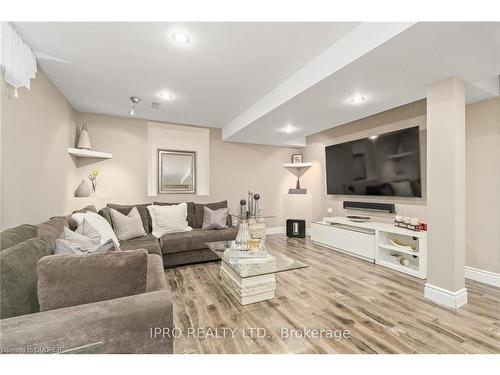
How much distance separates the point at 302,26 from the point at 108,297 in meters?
2.25

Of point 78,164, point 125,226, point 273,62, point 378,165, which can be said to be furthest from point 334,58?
point 78,164

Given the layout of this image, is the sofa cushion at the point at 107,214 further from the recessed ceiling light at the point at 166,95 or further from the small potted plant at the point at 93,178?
the recessed ceiling light at the point at 166,95

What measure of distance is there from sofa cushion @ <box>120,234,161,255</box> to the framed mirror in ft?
4.60

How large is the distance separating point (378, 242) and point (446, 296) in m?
1.13

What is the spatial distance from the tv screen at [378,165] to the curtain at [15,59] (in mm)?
4281

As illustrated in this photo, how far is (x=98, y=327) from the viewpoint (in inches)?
36.9

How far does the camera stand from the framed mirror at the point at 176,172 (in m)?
4.25

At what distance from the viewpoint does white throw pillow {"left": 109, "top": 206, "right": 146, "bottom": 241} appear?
2.97 m

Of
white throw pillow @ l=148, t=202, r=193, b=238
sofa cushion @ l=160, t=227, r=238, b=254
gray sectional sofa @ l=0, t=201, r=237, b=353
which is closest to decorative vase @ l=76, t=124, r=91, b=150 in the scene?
white throw pillow @ l=148, t=202, r=193, b=238

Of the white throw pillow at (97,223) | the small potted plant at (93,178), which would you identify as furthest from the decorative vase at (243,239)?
the small potted plant at (93,178)
